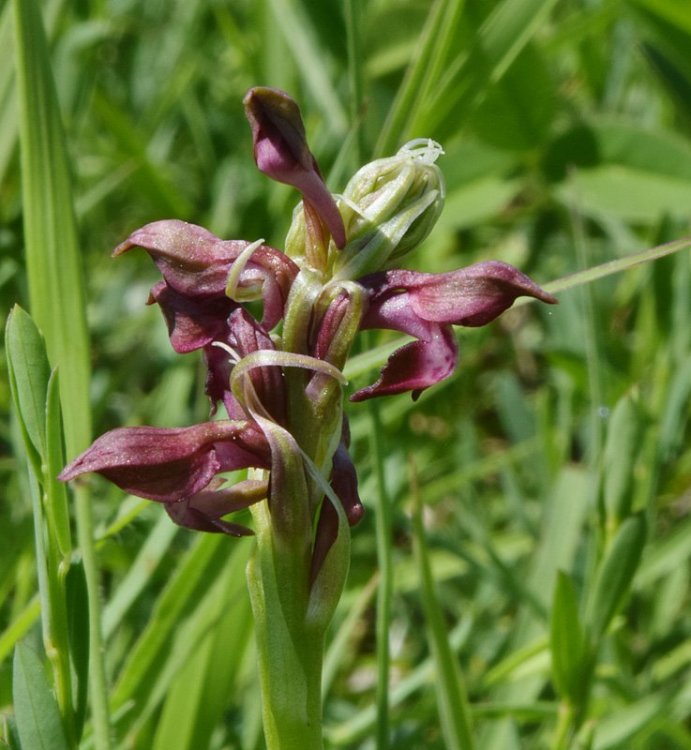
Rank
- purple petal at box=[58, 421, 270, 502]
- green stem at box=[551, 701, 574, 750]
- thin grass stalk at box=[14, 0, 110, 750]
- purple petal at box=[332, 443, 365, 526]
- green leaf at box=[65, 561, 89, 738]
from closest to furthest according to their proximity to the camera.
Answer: purple petal at box=[58, 421, 270, 502]
purple petal at box=[332, 443, 365, 526]
green leaf at box=[65, 561, 89, 738]
thin grass stalk at box=[14, 0, 110, 750]
green stem at box=[551, 701, 574, 750]

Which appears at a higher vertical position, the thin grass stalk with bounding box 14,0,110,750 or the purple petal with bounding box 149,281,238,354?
the thin grass stalk with bounding box 14,0,110,750

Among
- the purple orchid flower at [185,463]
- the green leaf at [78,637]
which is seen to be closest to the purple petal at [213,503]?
the purple orchid flower at [185,463]

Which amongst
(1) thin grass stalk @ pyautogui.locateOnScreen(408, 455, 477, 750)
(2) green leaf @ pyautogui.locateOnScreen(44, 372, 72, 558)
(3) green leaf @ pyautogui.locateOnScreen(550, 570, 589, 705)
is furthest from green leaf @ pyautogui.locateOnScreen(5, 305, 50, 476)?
(3) green leaf @ pyautogui.locateOnScreen(550, 570, 589, 705)

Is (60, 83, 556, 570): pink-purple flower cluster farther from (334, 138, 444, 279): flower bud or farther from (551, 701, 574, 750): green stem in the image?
(551, 701, 574, 750): green stem

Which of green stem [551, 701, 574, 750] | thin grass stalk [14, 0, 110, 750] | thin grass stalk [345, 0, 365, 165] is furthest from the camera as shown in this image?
thin grass stalk [345, 0, 365, 165]

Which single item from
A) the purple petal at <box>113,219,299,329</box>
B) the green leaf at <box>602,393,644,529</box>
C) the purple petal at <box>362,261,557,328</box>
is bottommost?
the green leaf at <box>602,393,644,529</box>

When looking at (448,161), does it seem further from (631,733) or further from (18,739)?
(18,739)

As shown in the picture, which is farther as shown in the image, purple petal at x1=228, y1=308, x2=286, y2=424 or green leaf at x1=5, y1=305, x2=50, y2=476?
green leaf at x1=5, y1=305, x2=50, y2=476

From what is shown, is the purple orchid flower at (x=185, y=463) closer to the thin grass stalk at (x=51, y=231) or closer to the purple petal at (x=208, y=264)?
the purple petal at (x=208, y=264)
